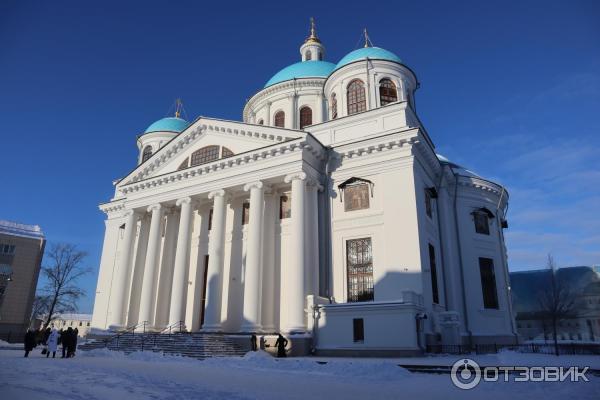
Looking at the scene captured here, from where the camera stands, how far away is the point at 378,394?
7250 mm

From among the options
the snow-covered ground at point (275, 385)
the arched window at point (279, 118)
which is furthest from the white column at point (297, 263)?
the arched window at point (279, 118)

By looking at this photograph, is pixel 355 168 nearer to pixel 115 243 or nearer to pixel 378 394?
pixel 378 394

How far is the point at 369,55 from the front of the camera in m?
23.9

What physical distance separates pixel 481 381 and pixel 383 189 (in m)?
Answer: 11.3

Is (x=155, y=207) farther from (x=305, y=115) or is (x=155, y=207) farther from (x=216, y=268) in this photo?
(x=305, y=115)

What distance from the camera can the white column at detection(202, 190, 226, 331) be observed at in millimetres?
19672

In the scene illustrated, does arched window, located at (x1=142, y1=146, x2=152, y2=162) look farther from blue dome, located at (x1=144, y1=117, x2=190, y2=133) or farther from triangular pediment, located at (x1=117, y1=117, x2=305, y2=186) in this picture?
triangular pediment, located at (x1=117, y1=117, x2=305, y2=186)

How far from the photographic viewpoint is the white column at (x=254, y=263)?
18.1 m

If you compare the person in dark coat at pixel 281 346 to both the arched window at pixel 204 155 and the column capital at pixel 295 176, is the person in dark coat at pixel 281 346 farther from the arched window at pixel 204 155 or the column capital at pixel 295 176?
the arched window at pixel 204 155

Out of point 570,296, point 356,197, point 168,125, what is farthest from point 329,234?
point 570,296

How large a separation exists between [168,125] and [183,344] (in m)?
20.5

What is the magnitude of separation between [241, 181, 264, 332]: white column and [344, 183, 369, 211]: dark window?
13.5 ft

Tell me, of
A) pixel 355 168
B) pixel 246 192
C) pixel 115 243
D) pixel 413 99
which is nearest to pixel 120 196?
pixel 115 243

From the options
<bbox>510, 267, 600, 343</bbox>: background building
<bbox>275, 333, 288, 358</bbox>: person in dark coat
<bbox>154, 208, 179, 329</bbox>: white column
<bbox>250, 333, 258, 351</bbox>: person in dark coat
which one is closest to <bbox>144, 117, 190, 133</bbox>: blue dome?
<bbox>154, 208, 179, 329</bbox>: white column
